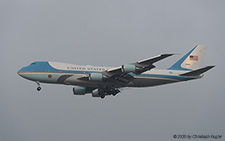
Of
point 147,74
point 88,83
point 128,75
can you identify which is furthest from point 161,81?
point 88,83

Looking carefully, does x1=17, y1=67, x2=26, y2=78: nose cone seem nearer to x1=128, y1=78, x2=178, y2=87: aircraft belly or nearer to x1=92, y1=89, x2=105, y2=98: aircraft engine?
x1=92, y1=89, x2=105, y2=98: aircraft engine

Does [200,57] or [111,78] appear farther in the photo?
[200,57]

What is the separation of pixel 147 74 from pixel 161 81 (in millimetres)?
2703

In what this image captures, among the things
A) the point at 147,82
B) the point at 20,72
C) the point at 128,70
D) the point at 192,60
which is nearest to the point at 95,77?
the point at 128,70

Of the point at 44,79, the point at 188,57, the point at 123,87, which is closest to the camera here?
the point at 44,79

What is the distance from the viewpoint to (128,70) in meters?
52.6

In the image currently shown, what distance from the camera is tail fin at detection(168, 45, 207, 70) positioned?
207ft

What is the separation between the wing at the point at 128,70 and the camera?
52.3 meters

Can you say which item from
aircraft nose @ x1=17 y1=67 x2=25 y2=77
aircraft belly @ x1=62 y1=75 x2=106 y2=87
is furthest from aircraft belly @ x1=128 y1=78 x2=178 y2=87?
aircraft nose @ x1=17 y1=67 x2=25 y2=77

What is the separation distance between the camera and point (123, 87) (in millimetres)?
58312

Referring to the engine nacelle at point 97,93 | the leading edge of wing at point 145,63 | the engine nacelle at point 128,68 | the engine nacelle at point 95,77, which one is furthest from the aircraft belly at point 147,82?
the engine nacelle at point 95,77

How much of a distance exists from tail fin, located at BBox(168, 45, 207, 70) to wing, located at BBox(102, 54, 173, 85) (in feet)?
33.1

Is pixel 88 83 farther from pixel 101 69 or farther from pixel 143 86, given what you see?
pixel 143 86

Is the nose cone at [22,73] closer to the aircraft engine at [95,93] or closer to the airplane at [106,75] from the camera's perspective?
the airplane at [106,75]
